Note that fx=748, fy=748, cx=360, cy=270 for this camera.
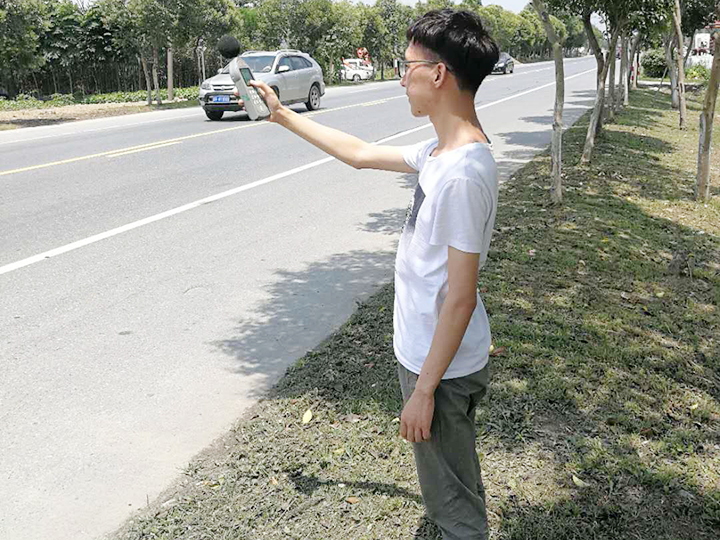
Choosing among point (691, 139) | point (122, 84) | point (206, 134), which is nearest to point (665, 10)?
point (691, 139)

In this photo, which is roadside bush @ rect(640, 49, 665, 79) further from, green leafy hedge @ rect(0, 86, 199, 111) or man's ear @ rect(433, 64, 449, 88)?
man's ear @ rect(433, 64, 449, 88)

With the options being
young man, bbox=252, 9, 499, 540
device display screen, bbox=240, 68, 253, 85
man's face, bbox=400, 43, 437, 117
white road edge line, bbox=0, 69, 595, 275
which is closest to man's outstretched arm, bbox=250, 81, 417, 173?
device display screen, bbox=240, 68, 253, 85

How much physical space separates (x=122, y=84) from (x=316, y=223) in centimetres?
3083

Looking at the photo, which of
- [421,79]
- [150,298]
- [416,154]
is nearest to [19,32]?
[150,298]

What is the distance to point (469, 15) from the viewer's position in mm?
2076

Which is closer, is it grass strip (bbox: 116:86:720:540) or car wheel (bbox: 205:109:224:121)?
grass strip (bbox: 116:86:720:540)

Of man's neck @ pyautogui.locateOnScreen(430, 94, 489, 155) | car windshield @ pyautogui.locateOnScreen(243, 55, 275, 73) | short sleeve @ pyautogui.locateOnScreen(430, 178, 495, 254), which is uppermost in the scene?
car windshield @ pyautogui.locateOnScreen(243, 55, 275, 73)

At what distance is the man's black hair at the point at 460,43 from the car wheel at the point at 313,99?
19.5 metres

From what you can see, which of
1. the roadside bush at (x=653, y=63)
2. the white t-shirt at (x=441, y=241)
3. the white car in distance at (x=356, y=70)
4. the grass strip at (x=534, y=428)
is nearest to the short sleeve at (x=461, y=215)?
the white t-shirt at (x=441, y=241)

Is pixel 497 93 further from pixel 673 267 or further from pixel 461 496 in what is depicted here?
pixel 461 496

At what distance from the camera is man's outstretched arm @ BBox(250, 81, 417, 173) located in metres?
2.69

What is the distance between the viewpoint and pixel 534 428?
3619mm

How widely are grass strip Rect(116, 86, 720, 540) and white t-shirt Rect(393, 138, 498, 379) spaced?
1.06 meters

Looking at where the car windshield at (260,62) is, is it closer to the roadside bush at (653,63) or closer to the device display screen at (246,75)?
the device display screen at (246,75)
